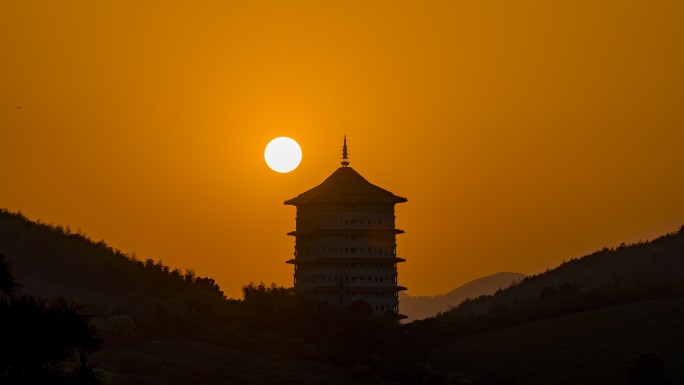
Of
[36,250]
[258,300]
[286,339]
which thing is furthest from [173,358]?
[36,250]

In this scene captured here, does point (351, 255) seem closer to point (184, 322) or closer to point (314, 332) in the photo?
point (314, 332)

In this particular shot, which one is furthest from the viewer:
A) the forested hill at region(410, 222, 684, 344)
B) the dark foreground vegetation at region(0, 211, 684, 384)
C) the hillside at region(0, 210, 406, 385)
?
the forested hill at region(410, 222, 684, 344)

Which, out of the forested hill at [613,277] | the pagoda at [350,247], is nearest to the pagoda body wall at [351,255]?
the pagoda at [350,247]

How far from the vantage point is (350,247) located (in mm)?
109250

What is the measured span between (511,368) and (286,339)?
596 inches

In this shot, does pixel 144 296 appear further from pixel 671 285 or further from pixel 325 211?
pixel 671 285

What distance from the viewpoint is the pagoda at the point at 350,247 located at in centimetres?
10894

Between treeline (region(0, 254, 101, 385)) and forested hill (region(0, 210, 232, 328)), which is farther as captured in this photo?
forested hill (region(0, 210, 232, 328))

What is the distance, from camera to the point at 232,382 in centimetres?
7450

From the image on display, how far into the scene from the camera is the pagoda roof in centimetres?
10988

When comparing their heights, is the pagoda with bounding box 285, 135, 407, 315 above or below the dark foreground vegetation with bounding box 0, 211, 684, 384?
above

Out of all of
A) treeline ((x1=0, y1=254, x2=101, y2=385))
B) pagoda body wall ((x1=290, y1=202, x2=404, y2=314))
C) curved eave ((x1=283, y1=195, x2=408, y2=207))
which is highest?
curved eave ((x1=283, y1=195, x2=408, y2=207))

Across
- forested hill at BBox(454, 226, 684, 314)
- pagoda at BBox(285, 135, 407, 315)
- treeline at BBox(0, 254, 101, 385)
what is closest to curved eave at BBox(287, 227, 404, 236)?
pagoda at BBox(285, 135, 407, 315)

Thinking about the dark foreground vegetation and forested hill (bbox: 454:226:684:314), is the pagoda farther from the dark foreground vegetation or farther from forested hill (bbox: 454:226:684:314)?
forested hill (bbox: 454:226:684:314)
